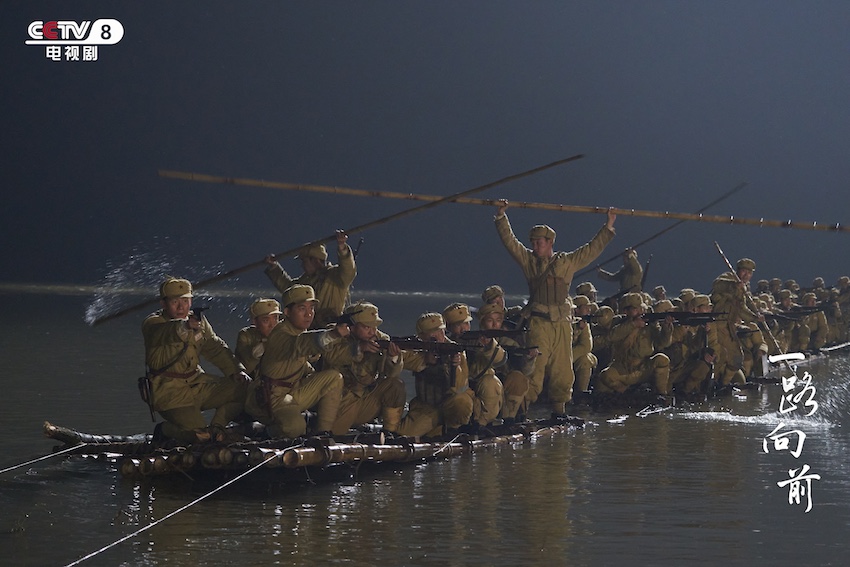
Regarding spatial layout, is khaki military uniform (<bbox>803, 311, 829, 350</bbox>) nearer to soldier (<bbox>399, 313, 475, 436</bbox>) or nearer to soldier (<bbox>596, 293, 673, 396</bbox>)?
soldier (<bbox>596, 293, 673, 396</bbox>)

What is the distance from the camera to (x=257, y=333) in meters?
14.0

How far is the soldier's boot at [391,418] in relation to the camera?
14.4 metres

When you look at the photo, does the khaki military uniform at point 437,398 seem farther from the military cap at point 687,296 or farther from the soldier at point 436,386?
the military cap at point 687,296

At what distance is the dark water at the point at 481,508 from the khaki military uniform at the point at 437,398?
2.12ft

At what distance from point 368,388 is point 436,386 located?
1000mm

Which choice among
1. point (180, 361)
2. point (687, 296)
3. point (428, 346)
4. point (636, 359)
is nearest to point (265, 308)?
point (180, 361)

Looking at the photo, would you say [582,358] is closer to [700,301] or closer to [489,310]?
[700,301]

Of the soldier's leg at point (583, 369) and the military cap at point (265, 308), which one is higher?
the military cap at point (265, 308)

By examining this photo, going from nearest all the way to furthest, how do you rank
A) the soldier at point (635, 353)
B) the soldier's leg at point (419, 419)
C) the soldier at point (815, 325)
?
the soldier's leg at point (419, 419)
the soldier at point (635, 353)
the soldier at point (815, 325)

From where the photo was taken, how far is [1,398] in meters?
19.9

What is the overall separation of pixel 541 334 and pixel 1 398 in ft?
25.0

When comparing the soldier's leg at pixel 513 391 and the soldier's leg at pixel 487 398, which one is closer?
the soldier's leg at pixel 487 398

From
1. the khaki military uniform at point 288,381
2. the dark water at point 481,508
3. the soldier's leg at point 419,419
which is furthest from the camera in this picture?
the soldier's leg at point 419,419

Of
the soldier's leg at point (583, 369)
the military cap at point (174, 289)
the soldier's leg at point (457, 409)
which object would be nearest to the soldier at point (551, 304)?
the soldier's leg at point (583, 369)
